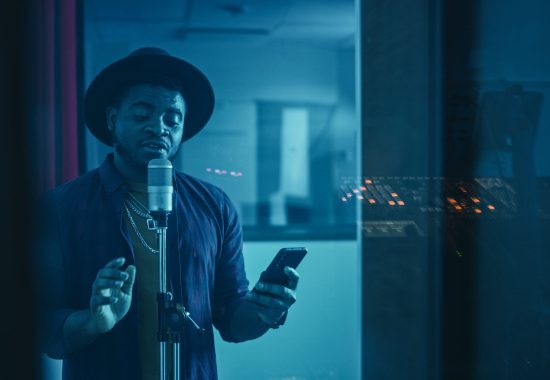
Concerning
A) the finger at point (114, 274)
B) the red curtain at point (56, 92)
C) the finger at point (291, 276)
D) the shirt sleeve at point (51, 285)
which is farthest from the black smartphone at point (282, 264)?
the red curtain at point (56, 92)

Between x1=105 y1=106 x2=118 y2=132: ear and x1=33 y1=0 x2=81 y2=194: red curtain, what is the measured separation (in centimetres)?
36

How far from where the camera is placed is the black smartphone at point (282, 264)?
1.22m

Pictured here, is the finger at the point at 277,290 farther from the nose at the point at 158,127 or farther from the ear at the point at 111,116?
the ear at the point at 111,116

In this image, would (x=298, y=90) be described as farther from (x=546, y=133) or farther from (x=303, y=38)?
(x=546, y=133)

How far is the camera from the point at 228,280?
1460 millimetres

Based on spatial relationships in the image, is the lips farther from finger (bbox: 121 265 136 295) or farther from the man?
finger (bbox: 121 265 136 295)

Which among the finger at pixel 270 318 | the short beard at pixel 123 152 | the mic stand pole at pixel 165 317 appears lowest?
the finger at pixel 270 318

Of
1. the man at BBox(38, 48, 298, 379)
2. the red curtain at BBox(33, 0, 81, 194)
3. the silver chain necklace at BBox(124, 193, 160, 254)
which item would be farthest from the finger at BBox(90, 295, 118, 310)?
the red curtain at BBox(33, 0, 81, 194)

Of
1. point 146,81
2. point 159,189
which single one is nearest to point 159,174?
point 159,189

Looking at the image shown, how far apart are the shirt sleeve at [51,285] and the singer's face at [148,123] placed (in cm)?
25

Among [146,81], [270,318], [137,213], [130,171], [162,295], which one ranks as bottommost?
[270,318]

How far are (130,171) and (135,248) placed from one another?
8.2 inches

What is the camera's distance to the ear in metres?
1.40

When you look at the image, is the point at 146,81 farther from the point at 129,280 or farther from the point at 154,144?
the point at 129,280
